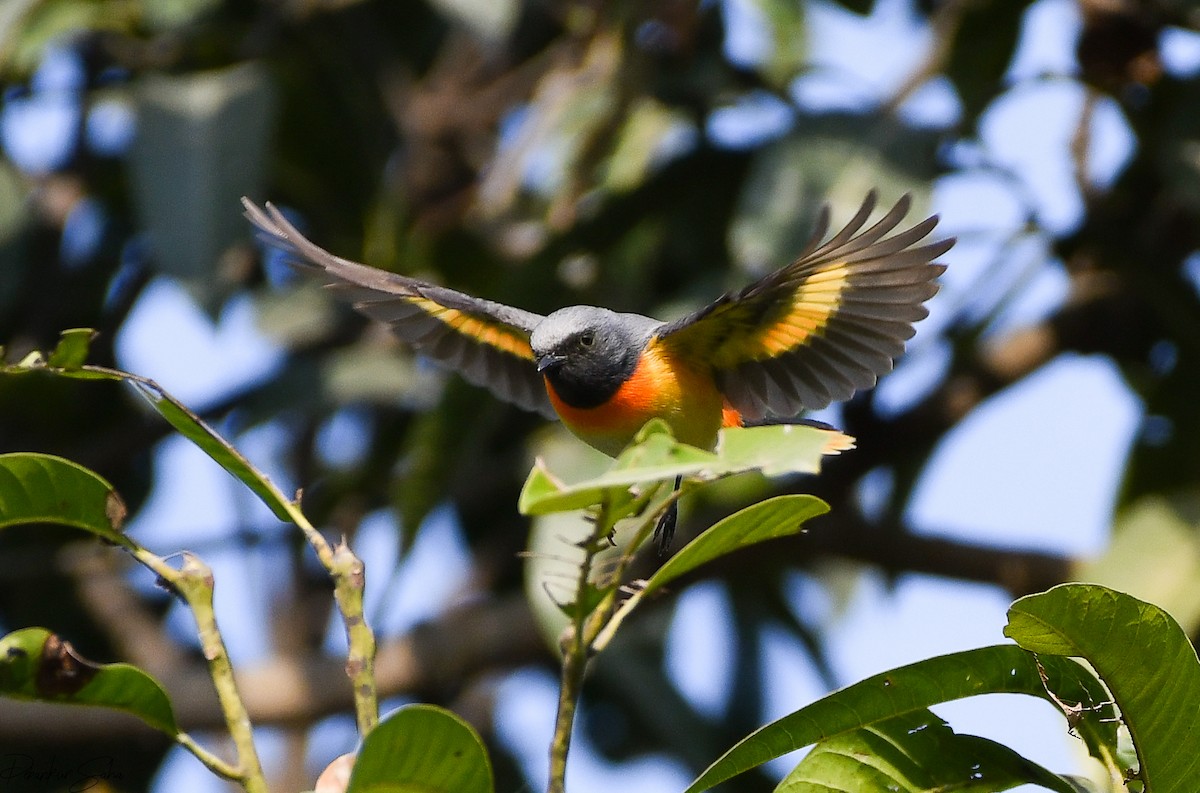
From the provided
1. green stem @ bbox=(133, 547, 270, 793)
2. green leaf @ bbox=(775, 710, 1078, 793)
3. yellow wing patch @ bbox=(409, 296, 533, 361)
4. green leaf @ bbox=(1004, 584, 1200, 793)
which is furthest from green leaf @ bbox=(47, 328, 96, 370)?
yellow wing patch @ bbox=(409, 296, 533, 361)

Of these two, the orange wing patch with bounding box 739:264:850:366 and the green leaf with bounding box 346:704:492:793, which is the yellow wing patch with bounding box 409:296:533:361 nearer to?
the orange wing patch with bounding box 739:264:850:366

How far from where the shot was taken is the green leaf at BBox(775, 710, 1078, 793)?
4.50 ft

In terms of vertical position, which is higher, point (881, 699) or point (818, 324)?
point (881, 699)

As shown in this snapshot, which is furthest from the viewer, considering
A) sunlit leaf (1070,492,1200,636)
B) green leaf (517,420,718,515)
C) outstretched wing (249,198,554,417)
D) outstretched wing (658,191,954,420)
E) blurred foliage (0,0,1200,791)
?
blurred foliage (0,0,1200,791)

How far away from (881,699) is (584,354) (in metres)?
1.08

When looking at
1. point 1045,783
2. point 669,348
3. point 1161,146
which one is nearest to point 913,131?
point 1161,146

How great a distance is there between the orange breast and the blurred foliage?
71cm

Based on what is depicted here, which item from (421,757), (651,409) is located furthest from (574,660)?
(651,409)

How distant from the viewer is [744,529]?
4.03 ft

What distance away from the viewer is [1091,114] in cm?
370

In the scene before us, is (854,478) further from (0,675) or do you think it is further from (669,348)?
(0,675)

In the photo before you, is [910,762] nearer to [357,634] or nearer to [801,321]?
[357,634]

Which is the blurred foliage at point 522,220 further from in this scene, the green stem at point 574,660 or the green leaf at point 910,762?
the green stem at point 574,660

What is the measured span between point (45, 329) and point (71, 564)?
0.70 m
